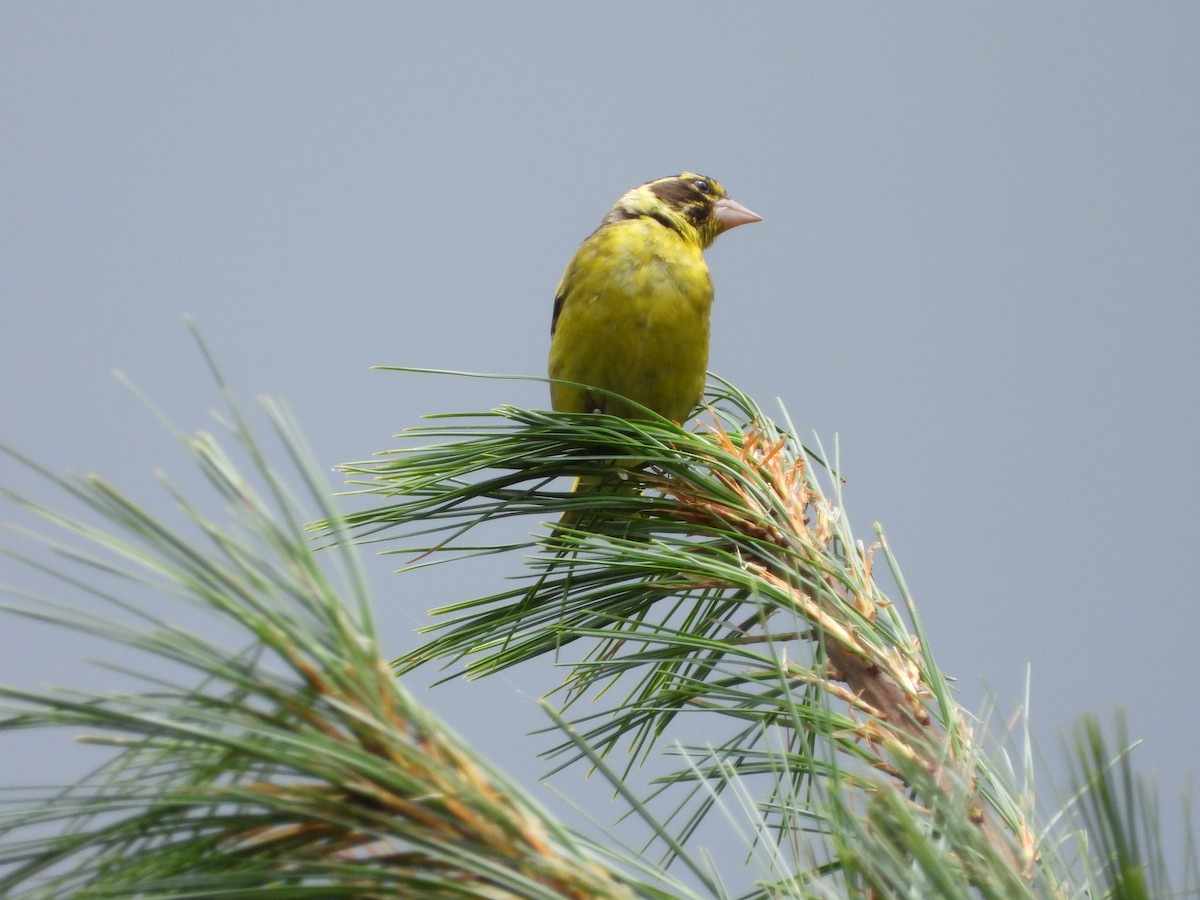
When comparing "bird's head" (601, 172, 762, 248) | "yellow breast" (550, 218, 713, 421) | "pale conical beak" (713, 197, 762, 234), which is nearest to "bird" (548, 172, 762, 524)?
"yellow breast" (550, 218, 713, 421)

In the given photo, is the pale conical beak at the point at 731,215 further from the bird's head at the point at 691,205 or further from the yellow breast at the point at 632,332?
the yellow breast at the point at 632,332

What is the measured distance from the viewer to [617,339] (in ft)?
6.20

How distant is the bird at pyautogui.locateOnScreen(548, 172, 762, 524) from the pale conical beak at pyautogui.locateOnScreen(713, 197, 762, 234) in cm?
34

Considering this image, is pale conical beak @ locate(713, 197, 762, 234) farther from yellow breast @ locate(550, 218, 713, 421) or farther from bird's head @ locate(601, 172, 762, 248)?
yellow breast @ locate(550, 218, 713, 421)

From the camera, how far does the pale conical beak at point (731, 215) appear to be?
240cm

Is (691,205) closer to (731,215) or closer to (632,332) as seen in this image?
(731,215)

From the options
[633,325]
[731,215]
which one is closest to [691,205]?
[731,215]

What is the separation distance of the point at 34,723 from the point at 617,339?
1450 millimetres

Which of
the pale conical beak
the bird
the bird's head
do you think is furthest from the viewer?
the pale conical beak

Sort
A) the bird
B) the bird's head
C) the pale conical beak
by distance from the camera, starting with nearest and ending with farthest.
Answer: the bird, the bird's head, the pale conical beak

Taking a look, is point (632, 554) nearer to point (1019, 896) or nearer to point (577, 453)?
point (577, 453)

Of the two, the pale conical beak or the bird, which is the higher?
the pale conical beak

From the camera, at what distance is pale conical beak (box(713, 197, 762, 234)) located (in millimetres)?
2404

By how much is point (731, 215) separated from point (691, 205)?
0.09 m
